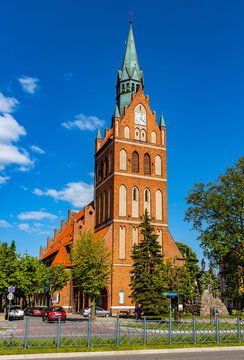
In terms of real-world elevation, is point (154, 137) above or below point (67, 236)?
above

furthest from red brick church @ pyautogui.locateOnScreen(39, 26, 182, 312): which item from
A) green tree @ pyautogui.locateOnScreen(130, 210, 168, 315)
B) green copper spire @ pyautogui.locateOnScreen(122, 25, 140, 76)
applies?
green tree @ pyautogui.locateOnScreen(130, 210, 168, 315)

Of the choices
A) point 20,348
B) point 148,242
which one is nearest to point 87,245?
point 148,242

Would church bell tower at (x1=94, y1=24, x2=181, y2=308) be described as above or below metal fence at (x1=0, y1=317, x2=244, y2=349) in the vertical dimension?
above

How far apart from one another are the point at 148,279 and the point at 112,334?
59.5 ft

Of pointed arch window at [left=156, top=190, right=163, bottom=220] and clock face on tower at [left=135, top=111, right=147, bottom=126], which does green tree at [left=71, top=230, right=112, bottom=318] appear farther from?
clock face on tower at [left=135, top=111, right=147, bottom=126]

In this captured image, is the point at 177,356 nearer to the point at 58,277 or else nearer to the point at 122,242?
the point at 122,242

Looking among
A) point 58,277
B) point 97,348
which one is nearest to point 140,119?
point 58,277

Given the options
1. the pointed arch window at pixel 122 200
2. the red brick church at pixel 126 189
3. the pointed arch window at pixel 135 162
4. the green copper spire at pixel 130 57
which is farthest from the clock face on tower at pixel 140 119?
the pointed arch window at pixel 122 200

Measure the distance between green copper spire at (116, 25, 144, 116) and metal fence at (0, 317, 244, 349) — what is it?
3965 cm

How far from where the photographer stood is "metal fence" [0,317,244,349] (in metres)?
14.8

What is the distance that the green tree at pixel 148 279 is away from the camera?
108 ft

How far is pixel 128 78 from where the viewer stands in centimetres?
5438

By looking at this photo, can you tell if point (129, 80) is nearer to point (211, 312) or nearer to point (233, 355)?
point (211, 312)

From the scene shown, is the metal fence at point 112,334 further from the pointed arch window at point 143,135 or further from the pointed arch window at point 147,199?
the pointed arch window at point 143,135
